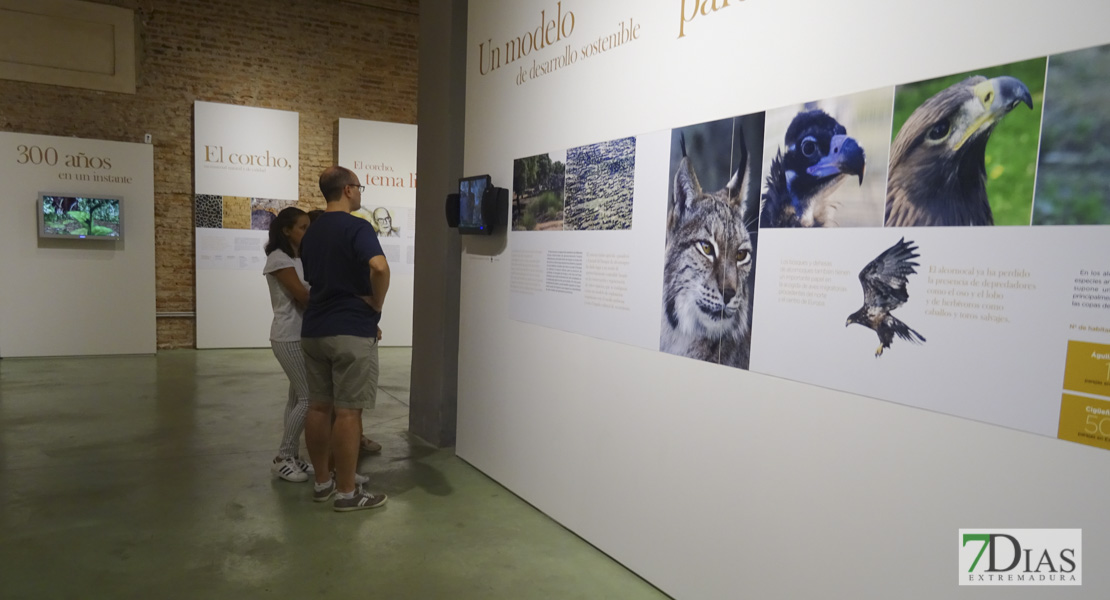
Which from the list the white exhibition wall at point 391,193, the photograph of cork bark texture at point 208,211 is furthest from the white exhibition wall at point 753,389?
the photograph of cork bark texture at point 208,211

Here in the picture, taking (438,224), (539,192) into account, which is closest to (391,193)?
(438,224)

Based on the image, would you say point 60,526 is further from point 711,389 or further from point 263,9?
point 263,9

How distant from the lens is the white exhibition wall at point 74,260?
7961mm

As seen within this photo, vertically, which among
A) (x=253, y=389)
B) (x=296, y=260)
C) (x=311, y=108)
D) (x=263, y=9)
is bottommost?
(x=253, y=389)

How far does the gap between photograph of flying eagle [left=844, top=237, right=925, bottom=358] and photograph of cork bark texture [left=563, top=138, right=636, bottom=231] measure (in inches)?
46.0

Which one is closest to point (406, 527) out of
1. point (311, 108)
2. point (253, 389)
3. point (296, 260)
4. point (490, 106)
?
point (296, 260)

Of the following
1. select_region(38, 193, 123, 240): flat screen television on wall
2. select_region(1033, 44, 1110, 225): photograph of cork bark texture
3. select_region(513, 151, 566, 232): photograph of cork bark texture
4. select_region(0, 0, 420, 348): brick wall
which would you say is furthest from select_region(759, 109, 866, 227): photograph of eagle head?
select_region(0, 0, 420, 348): brick wall

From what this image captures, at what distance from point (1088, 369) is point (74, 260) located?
9762mm

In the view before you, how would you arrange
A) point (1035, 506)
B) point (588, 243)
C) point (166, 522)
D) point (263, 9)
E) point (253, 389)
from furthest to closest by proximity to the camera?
point (263, 9) → point (253, 389) → point (166, 522) → point (588, 243) → point (1035, 506)

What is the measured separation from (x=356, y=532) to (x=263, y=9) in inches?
339

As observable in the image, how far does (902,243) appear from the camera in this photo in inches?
76.8

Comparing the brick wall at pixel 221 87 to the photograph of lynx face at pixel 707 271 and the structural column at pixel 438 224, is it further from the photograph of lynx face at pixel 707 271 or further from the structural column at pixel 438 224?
the photograph of lynx face at pixel 707 271

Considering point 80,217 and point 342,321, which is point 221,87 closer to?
point 80,217

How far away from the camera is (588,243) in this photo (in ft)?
10.7
